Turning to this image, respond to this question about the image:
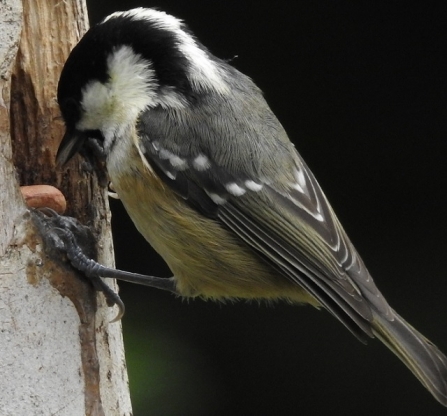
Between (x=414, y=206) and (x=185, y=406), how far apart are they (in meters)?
1.04

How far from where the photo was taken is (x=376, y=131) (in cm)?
313

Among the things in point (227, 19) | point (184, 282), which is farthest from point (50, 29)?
point (227, 19)

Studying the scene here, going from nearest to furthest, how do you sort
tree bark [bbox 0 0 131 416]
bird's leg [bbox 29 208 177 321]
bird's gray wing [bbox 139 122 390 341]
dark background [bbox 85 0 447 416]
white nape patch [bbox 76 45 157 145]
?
tree bark [bbox 0 0 131 416]
bird's leg [bbox 29 208 177 321]
bird's gray wing [bbox 139 122 390 341]
white nape patch [bbox 76 45 157 145]
dark background [bbox 85 0 447 416]

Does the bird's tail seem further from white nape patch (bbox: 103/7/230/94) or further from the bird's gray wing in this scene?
white nape patch (bbox: 103/7/230/94)

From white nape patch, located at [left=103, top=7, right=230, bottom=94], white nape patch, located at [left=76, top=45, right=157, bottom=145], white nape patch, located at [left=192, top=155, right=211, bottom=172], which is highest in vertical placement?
white nape patch, located at [left=103, top=7, right=230, bottom=94]

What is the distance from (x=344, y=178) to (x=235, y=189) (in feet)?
4.24

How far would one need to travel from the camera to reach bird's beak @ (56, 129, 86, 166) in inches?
76.7

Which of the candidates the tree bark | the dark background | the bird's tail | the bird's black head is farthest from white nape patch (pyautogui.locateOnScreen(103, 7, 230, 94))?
the dark background

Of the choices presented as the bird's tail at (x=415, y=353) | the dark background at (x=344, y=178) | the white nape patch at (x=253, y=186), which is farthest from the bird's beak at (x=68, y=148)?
the dark background at (x=344, y=178)

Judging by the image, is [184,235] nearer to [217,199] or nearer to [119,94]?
[217,199]

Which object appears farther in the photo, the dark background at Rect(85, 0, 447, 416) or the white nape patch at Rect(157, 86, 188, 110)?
the dark background at Rect(85, 0, 447, 416)

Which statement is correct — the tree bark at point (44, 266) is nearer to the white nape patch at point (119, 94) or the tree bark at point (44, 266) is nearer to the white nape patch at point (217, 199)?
the white nape patch at point (119, 94)

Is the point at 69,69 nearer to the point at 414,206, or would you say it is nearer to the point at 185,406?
the point at 185,406

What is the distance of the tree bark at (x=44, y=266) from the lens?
1.65 metres
